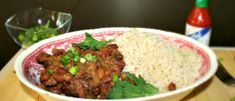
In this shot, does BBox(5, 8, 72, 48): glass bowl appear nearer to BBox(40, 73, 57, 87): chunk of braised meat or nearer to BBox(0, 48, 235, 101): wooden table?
BBox(0, 48, 235, 101): wooden table

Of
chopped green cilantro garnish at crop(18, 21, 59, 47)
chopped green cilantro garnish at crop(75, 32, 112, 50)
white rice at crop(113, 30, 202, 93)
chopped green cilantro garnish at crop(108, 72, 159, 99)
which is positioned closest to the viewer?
chopped green cilantro garnish at crop(108, 72, 159, 99)

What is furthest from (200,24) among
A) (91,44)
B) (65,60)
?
(65,60)

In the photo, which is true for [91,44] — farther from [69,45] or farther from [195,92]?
[195,92]

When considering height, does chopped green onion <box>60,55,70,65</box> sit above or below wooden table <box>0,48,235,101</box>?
above

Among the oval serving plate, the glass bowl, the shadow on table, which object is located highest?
the oval serving plate

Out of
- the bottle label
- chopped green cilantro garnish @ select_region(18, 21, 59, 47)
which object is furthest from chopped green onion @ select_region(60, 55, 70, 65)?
the bottle label

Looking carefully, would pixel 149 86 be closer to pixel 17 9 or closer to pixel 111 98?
pixel 111 98

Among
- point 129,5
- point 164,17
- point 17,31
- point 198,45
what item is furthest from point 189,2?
point 17,31
